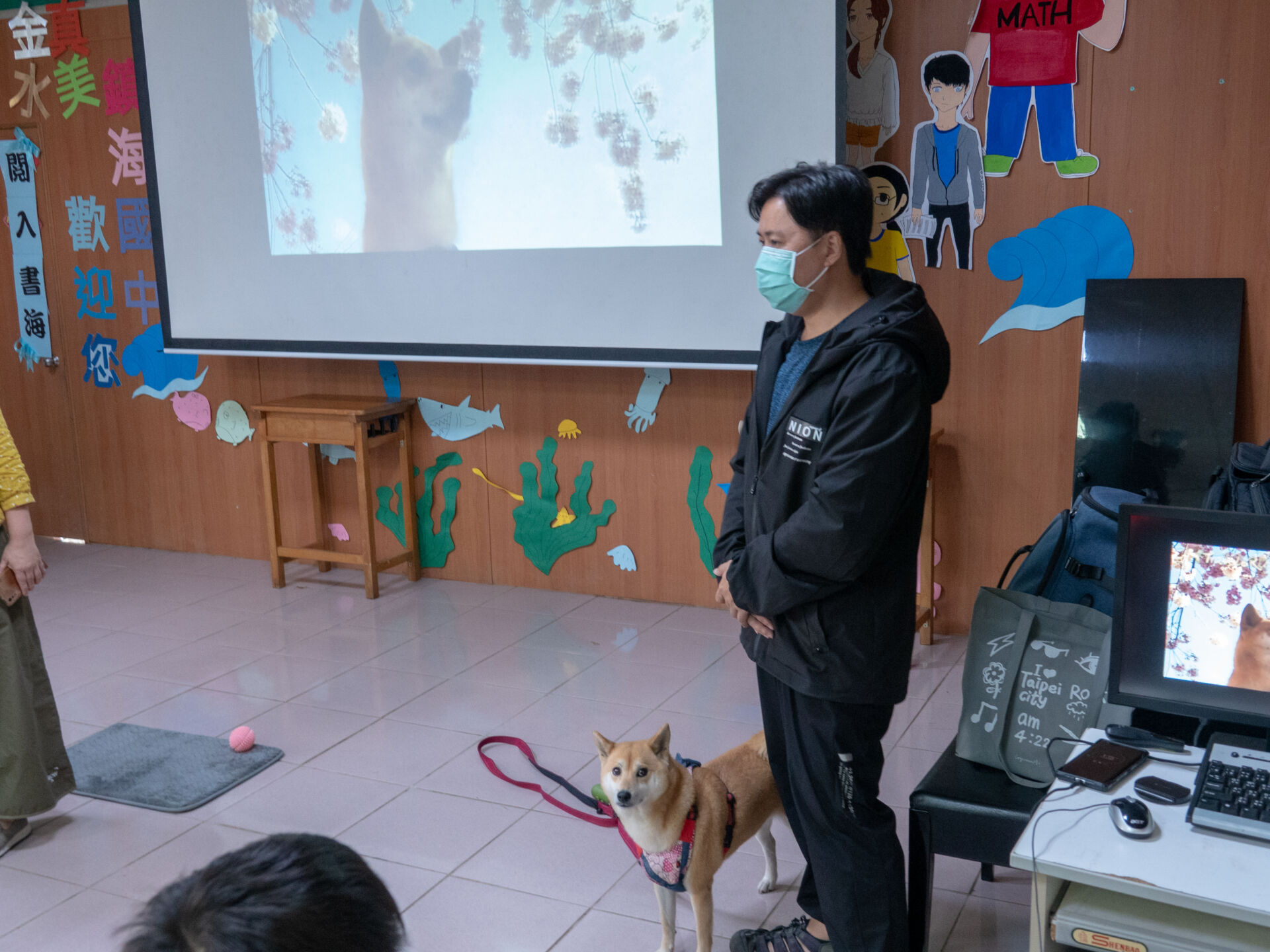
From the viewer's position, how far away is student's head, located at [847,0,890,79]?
3.66m

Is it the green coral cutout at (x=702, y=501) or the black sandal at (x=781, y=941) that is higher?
the green coral cutout at (x=702, y=501)

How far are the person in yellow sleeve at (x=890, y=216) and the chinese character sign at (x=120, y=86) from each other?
3320 mm

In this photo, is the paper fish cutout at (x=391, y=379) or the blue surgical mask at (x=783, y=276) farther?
the paper fish cutout at (x=391, y=379)

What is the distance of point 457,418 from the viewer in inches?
185

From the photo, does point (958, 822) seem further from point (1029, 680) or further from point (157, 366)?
point (157, 366)

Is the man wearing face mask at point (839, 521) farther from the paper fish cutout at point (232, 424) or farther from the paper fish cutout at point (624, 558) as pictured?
the paper fish cutout at point (232, 424)

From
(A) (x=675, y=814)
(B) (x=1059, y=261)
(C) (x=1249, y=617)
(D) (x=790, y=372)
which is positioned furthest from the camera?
(B) (x=1059, y=261)

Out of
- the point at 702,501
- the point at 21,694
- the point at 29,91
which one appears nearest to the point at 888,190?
the point at 702,501

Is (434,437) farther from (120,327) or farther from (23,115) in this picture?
(23,115)

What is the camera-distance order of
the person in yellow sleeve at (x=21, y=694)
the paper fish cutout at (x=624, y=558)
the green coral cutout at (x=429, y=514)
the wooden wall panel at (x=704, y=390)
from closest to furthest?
the person in yellow sleeve at (x=21, y=694), the wooden wall panel at (x=704, y=390), the paper fish cutout at (x=624, y=558), the green coral cutout at (x=429, y=514)

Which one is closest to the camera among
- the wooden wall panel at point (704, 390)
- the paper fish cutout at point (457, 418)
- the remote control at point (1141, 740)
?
the remote control at point (1141, 740)

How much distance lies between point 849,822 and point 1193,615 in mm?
663

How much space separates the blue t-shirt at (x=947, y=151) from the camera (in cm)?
363

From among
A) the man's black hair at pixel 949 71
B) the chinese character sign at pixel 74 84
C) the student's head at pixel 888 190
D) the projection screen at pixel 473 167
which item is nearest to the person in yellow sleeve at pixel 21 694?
the projection screen at pixel 473 167
